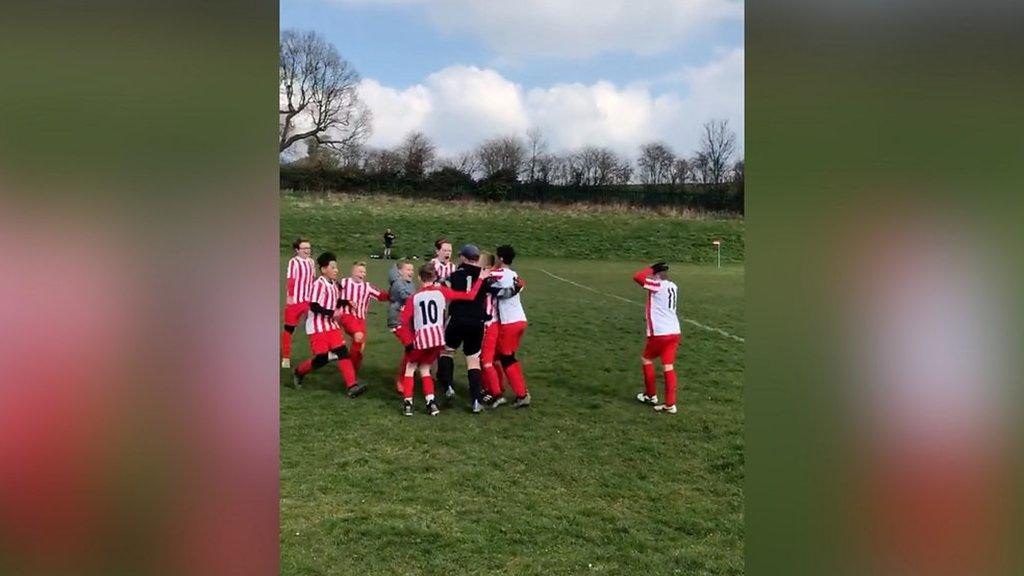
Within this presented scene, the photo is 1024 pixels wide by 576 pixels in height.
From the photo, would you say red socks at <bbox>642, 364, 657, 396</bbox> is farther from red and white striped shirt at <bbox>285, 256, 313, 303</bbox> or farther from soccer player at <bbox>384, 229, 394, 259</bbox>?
red and white striped shirt at <bbox>285, 256, 313, 303</bbox>

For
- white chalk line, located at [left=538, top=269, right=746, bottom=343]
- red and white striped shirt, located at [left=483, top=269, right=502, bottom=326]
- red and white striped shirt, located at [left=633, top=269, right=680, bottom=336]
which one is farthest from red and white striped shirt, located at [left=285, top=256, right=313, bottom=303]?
red and white striped shirt, located at [left=633, top=269, right=680, bottom=336]

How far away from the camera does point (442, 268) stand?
4543 mm

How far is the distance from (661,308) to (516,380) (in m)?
1.11

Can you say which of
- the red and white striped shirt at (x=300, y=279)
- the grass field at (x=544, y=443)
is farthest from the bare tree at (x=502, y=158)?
the red and white striped shirt at (x=300, y=279)

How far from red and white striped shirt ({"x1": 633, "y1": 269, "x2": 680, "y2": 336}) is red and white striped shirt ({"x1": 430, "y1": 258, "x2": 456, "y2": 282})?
4.12 ft

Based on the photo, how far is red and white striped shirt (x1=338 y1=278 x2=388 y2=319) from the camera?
488 centimetres

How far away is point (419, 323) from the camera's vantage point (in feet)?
14.5

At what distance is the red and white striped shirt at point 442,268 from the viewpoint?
4.50 metres
